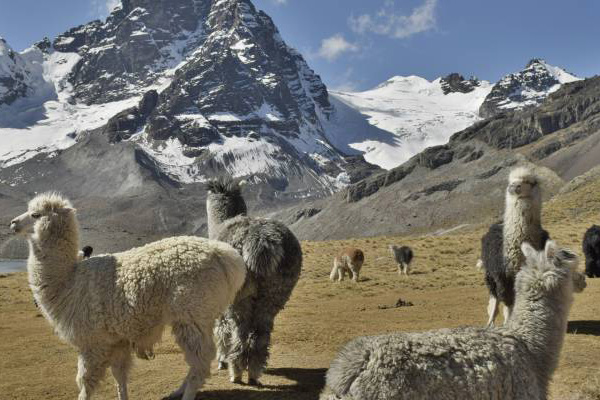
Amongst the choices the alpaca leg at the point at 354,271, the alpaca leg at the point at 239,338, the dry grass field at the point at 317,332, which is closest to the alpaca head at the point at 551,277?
the dry grass field at the point at 317,332

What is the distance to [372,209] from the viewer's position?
136m

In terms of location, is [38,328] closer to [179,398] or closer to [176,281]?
[179,398]

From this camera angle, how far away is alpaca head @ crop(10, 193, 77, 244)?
741cm

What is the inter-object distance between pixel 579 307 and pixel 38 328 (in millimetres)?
14371

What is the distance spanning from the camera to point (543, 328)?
5.21 meters

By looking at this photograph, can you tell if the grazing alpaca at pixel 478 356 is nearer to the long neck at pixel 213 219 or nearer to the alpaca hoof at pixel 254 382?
the alpaca hoof at pixel 254 382

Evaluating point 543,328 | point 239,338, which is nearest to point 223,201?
point 239,338

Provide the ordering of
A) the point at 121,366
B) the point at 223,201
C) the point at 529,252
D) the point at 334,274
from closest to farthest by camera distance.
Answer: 1. the point at 529,252
2. the point at 121,366
3. the point at 223,201
4. the point at 334,274

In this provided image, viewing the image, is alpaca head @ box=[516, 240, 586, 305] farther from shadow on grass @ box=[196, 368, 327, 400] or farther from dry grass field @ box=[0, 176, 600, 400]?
shadow on grass @ box=[196, 368, 327, 400]

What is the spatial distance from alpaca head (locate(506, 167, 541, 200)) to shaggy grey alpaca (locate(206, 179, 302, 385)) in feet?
13.5

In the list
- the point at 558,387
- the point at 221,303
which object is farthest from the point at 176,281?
the point at 558,387

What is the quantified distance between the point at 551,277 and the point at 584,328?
7.53 metres

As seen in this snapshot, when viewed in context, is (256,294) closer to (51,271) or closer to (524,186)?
(51,271)

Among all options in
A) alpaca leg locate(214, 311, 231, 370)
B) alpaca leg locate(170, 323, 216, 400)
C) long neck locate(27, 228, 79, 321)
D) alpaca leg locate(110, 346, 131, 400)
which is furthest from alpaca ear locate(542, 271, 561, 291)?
long neck locate(27, 228, 79, 321)
